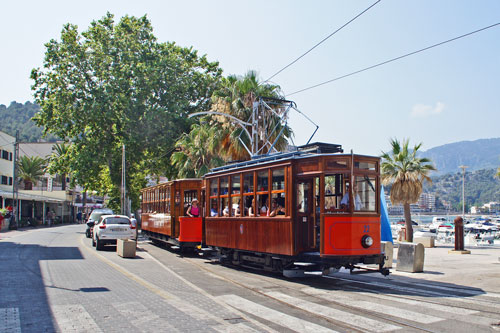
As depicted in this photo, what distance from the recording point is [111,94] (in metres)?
35.7

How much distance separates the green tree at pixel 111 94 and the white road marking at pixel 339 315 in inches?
1090

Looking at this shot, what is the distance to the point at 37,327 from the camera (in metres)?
7.23

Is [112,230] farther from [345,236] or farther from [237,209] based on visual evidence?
[345,236]

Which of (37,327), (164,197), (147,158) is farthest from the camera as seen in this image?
(147,158)

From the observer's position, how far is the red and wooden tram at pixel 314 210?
38.9ft

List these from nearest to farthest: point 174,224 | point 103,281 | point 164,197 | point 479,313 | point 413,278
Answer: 1. point 479,313
2. point 103,281
3. point 413,278
4. point 174,224
5. point 164,197

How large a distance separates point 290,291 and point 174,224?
437 inches

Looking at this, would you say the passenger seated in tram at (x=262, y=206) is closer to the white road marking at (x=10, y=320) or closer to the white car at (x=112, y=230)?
the white road marking at (x=10, y=320)

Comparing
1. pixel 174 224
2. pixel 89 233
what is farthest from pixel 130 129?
pixel 174 224

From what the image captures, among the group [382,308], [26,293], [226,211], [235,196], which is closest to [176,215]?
[226,211]

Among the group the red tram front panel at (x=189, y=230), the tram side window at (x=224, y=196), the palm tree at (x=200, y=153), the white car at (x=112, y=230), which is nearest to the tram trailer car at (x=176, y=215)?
the red tram front panel at (x=189, y=230)

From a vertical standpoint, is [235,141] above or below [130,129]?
below

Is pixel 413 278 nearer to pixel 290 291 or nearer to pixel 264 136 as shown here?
pixel 290 291

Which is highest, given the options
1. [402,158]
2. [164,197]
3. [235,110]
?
[235,110]
